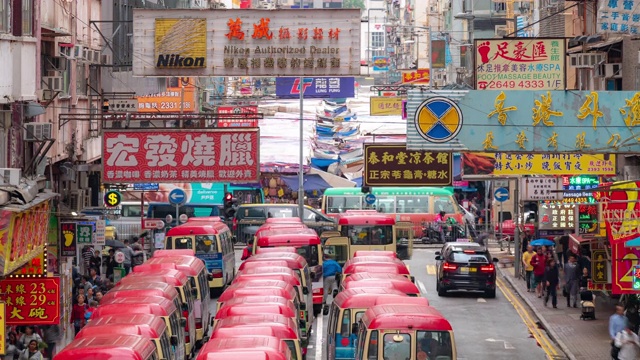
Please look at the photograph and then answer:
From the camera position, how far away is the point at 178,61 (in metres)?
27.3

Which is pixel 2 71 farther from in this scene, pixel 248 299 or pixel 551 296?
pixel 551 296

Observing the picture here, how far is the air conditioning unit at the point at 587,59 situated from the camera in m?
34.1

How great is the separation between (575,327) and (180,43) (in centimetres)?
1175

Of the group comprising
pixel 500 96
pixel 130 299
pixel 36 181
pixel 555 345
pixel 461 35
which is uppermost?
pixel 461 35

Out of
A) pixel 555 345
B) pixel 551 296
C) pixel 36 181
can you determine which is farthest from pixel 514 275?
pixel 36 181

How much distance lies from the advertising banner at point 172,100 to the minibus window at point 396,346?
129 ft

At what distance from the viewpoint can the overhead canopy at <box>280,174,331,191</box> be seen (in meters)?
54.1

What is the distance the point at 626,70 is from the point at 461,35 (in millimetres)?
43605

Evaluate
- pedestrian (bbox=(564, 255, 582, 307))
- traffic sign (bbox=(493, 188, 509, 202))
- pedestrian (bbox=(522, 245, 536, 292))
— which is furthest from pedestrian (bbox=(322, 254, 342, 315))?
traffic sign (bbox=(493, 188, 509, 202))

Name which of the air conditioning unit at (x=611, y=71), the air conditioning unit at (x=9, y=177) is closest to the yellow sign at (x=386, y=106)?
the air conditioning unit at (x=611, y=71)

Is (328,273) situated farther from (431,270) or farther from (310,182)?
(310,182)

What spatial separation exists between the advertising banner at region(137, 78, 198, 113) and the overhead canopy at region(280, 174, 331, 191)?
652cm

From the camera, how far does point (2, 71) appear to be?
2112cm

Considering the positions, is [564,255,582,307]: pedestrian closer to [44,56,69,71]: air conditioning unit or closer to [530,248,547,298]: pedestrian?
[530,248,547,298]: pedestrian
